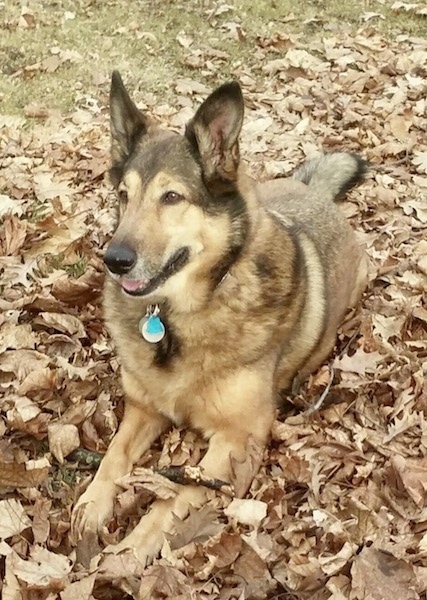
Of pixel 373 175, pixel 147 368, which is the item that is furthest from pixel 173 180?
pixel 373 175

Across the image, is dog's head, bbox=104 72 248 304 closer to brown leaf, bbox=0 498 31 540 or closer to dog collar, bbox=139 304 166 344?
dog collar, bbox=139 304 166 344

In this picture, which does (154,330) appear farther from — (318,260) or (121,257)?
(318,260)

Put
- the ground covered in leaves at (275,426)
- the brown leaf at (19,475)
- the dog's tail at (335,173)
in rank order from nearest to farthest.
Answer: the ground covered in leaves at (275,426) < the brown leaf at (19,475) < the dog's tail at (335,173)

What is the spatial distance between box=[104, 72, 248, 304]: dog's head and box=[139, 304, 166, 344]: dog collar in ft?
0.61

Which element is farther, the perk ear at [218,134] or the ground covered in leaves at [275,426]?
the perk ear at [218,134]

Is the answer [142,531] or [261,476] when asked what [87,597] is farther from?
[261,476]

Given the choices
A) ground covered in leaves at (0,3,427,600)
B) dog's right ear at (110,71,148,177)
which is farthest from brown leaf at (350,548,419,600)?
dog's right ear at (110,71,148,177)

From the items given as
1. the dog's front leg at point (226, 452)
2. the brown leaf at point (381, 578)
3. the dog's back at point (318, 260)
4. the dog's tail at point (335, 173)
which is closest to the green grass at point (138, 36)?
the dog's tail at point (335, 173)

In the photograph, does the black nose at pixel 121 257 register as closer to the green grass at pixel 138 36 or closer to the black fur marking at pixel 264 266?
the black fur marking at pixel 264 266

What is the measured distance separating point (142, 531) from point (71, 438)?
792mm

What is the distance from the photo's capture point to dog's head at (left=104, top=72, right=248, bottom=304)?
141 inches

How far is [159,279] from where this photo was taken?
371 cm

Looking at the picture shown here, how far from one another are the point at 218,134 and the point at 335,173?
86.8 inches

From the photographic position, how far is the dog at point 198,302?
3.63 metres
